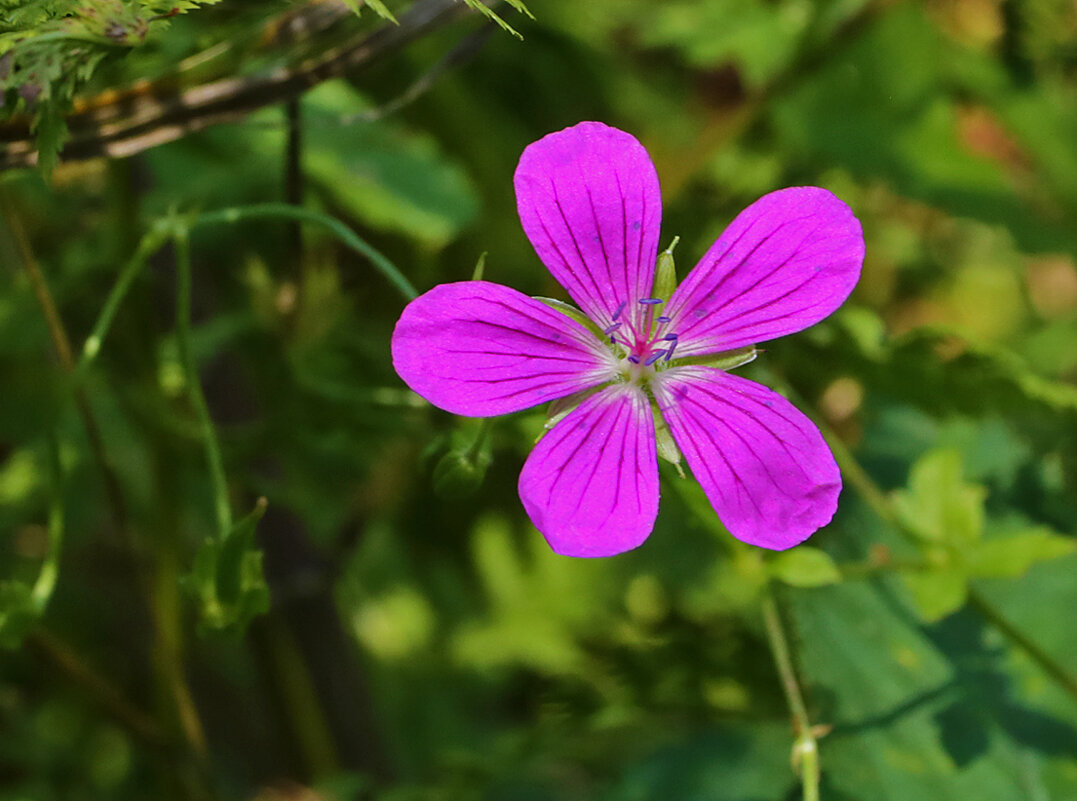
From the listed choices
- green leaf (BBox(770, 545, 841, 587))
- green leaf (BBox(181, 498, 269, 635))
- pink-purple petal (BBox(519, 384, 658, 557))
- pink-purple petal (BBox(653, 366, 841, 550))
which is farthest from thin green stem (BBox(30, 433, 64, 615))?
green leaf (BBox(770, 545, 841, 587))

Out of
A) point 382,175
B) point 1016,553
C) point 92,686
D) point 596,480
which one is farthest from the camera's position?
point 382,175

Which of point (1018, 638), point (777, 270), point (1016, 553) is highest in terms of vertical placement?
point (777, 270)

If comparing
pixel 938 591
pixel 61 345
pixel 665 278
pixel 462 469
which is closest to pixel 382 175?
pixel 61 345

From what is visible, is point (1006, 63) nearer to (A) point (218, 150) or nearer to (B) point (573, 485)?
(A) point (218, 150)

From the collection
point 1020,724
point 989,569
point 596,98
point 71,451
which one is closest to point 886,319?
point 596,98

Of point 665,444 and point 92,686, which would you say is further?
point 92,686

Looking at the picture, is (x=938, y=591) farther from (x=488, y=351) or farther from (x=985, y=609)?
(x=488, y=351)

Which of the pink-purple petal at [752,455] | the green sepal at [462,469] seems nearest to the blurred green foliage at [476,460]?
the green sepal at [462,469]

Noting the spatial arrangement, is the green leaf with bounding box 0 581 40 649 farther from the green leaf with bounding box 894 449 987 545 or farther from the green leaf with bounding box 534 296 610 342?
the green leaf with bounding box 894 449 987 545
